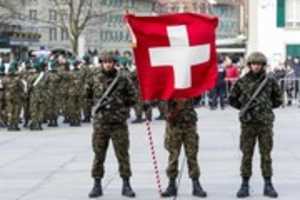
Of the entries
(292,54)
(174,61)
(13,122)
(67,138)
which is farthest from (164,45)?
(292,54)

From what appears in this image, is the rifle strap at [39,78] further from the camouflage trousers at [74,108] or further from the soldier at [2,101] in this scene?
the camouflage trousers at [74,108]

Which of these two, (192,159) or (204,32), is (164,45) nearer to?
(204,32)

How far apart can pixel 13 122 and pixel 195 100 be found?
11915 mm

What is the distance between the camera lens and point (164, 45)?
1202cm

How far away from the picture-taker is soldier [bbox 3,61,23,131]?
2367 cm

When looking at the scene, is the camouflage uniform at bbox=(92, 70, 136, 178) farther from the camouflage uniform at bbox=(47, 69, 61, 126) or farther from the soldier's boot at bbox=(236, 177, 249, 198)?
the camouflage uniform at bbox=(47, 69, 61, 126)

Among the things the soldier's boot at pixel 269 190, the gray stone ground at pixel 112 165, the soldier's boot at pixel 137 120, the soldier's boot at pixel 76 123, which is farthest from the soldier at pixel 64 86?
the soldier's boot at pixel 269 190

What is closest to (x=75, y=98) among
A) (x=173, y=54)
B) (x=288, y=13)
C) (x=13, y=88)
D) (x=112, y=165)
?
(x=13, y=88)

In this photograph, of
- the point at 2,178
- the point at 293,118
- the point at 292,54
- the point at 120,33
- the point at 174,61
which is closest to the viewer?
the point at 174,61

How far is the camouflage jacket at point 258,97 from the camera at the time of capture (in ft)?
40.3

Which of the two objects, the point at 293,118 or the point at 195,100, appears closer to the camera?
the point at 195,100

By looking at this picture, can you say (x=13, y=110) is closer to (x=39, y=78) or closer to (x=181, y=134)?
(x=39, y=78)

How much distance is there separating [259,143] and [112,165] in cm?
413

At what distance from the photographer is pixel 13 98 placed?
2372 cm
